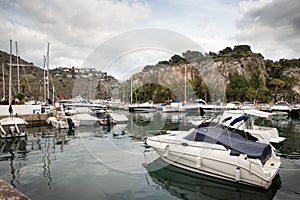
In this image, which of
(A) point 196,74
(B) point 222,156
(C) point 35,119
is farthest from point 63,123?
(A) point 196,74

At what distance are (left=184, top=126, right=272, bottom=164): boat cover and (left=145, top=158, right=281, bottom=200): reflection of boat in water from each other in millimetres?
1104

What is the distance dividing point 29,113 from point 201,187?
24.0 meters

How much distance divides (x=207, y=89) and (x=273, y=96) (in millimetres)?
26275

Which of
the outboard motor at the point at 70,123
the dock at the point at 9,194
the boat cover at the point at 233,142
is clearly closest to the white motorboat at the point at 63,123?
the outboard motor at the point at 70,123

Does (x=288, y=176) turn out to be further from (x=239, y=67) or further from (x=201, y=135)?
(x=239, y=67)

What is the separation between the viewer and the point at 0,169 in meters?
10.2

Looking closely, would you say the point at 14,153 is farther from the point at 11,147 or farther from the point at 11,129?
the point at 11,129

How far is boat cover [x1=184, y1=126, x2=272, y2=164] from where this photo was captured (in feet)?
26.1

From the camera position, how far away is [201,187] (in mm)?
8070

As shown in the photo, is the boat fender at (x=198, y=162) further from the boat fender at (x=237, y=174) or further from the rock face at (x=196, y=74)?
the rock face at (x=196, y=74)

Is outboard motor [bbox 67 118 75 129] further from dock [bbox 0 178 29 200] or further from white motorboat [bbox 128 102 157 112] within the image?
white motorboat [bbox 128 102 157 112]

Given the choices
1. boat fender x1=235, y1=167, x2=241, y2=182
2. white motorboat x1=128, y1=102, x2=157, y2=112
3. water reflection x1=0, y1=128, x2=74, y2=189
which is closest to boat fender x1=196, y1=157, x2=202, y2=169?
boat fender x1=235, y1=167, x2=241, y2=182

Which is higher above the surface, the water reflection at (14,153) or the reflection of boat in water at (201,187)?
the water reflection at (14,153)

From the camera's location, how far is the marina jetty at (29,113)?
2381 cm
